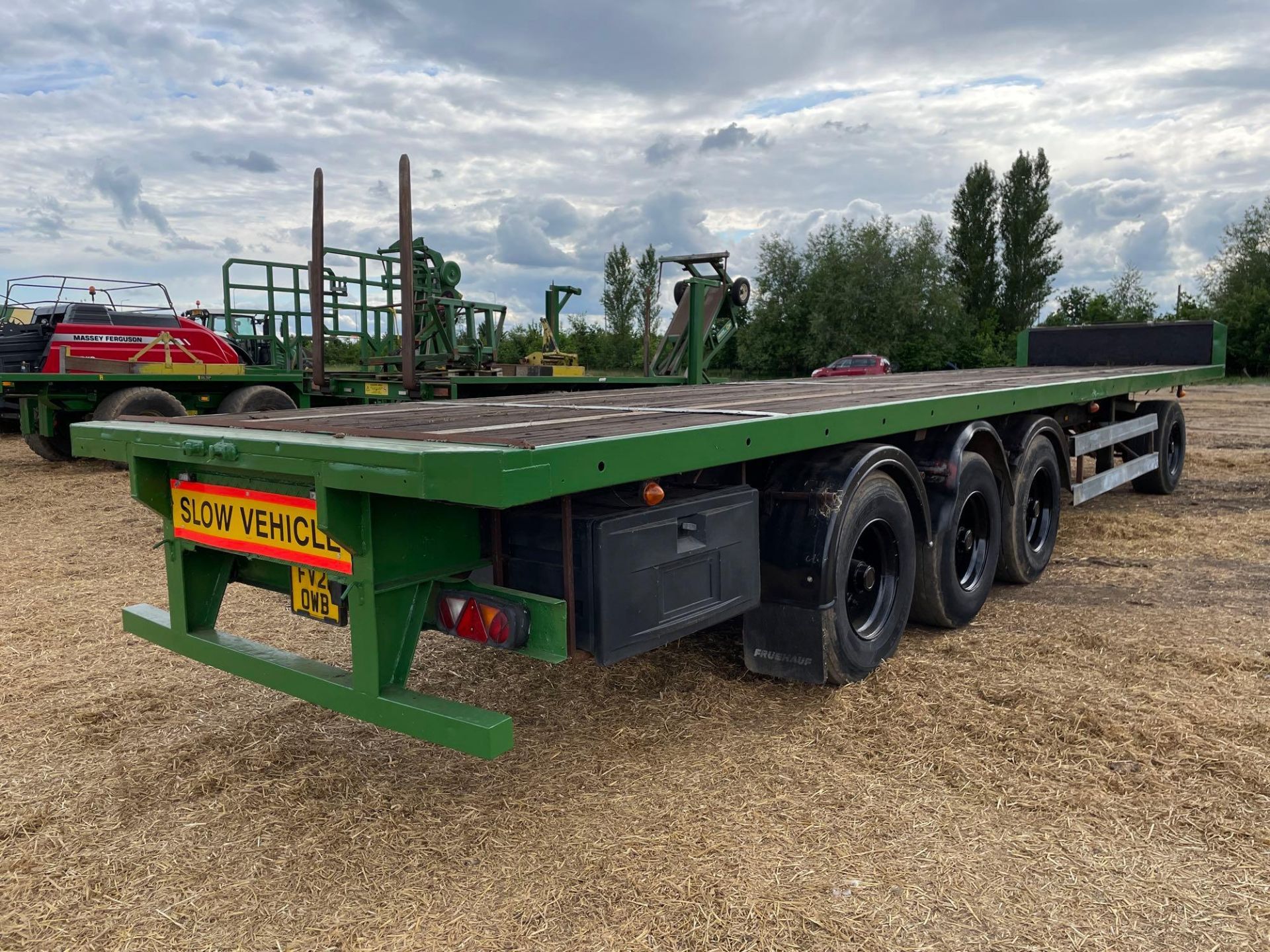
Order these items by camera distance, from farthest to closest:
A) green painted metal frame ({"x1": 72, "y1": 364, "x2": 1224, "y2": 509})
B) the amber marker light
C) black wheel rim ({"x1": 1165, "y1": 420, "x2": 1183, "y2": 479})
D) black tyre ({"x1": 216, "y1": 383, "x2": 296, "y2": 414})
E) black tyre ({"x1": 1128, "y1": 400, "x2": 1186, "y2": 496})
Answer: black tyre ({"x1": 216, "y1": 383, "x2": 296, "y2": 414}) < black wheel rim ({"x1": 1165, "y1": 420, "x2": 1183, "y2": 479}) < black tyre ({"x1": 1128, "y1": 400, "x2": 1186, "y2": 496}) < the amber marker light < green painted metal frame ({"x1": 72, "y1": 364, "x2": 1224, "y2": 509})

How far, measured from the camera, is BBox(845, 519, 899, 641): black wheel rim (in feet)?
13.9

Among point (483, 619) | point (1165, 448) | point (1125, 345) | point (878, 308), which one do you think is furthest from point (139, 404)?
point (878, 308)

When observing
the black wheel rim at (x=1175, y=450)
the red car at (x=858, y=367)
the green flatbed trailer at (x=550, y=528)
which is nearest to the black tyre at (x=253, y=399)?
the green flatbed trailer at (x=550, y=528)

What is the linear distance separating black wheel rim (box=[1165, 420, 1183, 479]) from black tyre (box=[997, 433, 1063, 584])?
13.1 ft

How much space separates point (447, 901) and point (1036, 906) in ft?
5.37

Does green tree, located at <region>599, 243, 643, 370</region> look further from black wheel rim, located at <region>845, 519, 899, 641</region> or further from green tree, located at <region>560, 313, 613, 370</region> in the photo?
black wheel rim, located at <region>845, 519, 899, 641</region>

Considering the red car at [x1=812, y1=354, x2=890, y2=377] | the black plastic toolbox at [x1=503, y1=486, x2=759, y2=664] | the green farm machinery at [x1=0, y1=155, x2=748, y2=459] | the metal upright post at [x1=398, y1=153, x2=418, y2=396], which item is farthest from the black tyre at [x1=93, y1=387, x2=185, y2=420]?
the red car at [x1=812, y1=354, x2=890, y2=377]

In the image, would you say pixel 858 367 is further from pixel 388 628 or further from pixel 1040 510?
Result: pixel 388 628

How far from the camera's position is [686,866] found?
9.22 feet

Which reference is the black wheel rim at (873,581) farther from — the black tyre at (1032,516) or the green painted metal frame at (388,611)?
the green painted metal frame at (388,611)

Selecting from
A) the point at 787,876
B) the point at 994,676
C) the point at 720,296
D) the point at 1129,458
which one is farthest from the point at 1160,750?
the point at 720,296

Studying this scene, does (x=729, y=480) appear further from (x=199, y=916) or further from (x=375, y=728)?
Answer: (x=199, y=916)

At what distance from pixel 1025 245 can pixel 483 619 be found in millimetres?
52281

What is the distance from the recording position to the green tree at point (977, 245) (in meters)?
50.2
